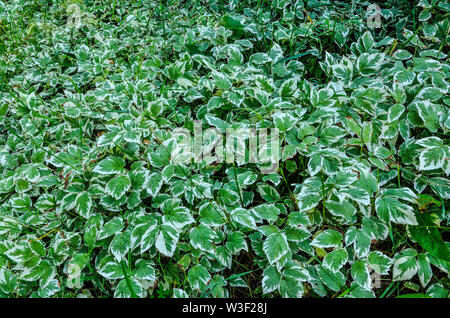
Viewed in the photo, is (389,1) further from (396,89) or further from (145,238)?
(145,238)

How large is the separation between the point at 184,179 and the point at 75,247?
597 mm

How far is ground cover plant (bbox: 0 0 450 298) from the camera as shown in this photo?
1306 millimetres

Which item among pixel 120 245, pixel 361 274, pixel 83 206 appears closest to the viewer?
pixel 361 274

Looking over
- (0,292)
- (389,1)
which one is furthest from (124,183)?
(389,1)

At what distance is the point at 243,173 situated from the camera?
151 centimetres

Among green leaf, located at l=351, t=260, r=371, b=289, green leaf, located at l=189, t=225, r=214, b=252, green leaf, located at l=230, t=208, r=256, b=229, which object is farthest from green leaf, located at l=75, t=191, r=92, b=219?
green leaf, located at l=351, t=260, r=371, b=289

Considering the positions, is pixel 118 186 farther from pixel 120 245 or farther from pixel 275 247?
pixel 275 247

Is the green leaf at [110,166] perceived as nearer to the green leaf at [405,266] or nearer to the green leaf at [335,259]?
the green leaf at [335,259]

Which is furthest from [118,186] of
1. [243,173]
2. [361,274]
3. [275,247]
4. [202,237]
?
[361,274]

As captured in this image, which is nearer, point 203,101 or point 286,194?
point 286,194

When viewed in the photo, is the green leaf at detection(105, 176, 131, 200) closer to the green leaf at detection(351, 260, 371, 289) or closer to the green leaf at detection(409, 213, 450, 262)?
the green leaf at detection(351, 260, 371, 289)

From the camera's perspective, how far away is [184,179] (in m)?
1.52

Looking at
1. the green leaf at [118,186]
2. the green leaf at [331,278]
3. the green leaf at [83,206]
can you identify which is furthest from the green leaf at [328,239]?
the green leaf at [83,206]
